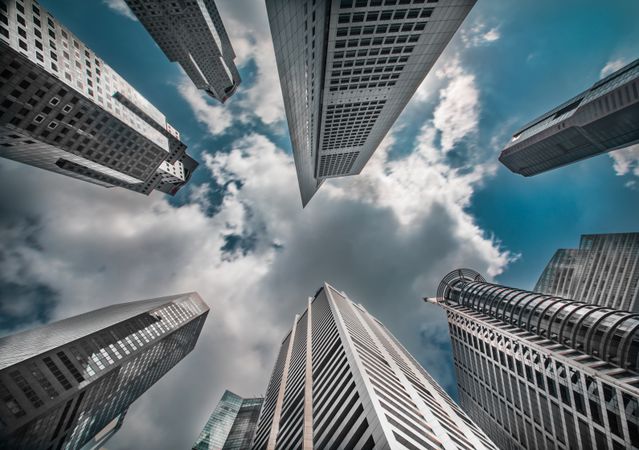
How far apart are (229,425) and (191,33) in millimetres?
187283

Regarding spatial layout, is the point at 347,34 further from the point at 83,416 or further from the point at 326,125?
the point at 83,416

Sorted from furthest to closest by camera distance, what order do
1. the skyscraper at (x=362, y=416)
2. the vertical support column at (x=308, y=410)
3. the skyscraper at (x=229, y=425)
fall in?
the skyscraper at (x=229, y=425)
the vertical support column at (x=308, y=410)
the skyscraper at (x=362, y=416)

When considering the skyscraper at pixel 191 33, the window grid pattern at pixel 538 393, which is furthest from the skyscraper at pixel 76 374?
the skyscraper at pixel 191 33

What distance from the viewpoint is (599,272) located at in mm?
105875

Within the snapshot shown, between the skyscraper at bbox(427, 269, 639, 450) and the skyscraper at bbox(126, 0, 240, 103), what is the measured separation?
159554mm

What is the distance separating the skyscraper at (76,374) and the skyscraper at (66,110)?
48.6 meters

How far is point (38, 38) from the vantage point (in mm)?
55000

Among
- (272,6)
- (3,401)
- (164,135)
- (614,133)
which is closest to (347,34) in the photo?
(272,6)

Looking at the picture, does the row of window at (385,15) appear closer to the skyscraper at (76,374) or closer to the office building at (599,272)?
the skyscraper at (76,374)

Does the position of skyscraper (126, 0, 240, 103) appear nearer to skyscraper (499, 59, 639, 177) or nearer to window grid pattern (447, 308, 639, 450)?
skyscraper (499, 59, 639, 177)

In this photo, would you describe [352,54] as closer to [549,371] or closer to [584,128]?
[549,371]

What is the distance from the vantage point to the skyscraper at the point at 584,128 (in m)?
90.4

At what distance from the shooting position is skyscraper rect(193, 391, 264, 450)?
10900cm

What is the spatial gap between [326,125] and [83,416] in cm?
9849
